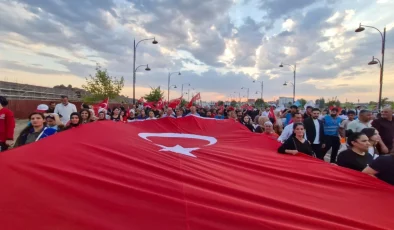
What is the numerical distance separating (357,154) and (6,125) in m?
6.78

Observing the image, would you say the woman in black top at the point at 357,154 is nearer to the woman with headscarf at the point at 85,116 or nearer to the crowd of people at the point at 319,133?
the crowd of people at the point at 319,133

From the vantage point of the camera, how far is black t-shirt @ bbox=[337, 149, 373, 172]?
12.2 ft

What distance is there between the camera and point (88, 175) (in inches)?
96.9

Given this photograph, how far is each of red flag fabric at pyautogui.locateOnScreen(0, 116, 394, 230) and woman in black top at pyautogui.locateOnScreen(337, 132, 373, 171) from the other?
1.76 ft

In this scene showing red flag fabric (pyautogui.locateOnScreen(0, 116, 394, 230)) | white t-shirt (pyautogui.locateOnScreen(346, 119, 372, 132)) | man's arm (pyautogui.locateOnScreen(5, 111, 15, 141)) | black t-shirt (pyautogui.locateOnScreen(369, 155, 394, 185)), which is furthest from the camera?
white t-shirt (pyautogui.locateOnScreen(346, 119, 372, 132))

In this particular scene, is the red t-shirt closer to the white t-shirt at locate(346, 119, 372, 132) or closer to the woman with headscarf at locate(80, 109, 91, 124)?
the woman with headscarf at locate(80, 109, 91, 124)

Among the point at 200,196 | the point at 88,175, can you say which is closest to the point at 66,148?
the point at 88,175

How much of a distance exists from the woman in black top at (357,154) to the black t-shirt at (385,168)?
73 centimetres

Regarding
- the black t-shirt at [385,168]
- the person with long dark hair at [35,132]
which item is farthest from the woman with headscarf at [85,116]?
the black t-shirt at [385,168]

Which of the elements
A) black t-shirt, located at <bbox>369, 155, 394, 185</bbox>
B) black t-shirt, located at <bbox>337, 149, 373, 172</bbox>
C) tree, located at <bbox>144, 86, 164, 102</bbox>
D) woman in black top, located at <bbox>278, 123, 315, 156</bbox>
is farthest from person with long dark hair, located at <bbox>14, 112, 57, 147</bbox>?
tree, located at <bbox>144, 86, 164, 102</bbox>

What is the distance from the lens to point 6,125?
243 inches

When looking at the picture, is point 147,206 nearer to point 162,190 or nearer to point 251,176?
point 162,190

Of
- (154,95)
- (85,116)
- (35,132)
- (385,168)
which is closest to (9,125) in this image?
(85,116)

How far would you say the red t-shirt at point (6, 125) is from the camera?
20.1ft
